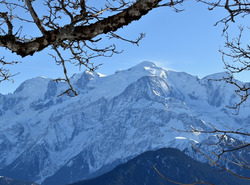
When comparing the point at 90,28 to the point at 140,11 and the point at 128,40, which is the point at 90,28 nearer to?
the point at 140,11

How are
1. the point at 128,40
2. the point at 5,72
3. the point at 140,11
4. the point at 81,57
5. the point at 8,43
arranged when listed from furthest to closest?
1. the point at 5,72
2. the point at 81,57
3. the point at 128,40
4. the point at 8,43
5. the point at 140,11

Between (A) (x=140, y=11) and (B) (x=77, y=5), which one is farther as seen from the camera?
(B) (x=77, y=5)

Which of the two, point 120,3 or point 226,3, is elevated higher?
point 120,3

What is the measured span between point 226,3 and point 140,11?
4.91ft

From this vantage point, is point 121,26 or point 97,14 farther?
point 97,14

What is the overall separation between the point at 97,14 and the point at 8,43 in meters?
1.52

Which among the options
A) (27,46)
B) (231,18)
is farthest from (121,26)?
(231,18)

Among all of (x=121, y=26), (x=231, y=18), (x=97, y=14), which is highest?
(x=97, y=14)

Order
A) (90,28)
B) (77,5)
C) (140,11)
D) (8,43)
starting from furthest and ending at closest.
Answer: (77,5) → (8,43) → (90,28) → (140,11)

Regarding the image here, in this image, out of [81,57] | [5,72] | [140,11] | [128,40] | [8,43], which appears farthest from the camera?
[5,72]

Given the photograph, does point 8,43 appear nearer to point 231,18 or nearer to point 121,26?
point 121,26

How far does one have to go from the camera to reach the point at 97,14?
680 centimetres

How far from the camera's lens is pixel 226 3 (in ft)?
20.6

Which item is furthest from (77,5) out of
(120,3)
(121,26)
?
(121,26)
